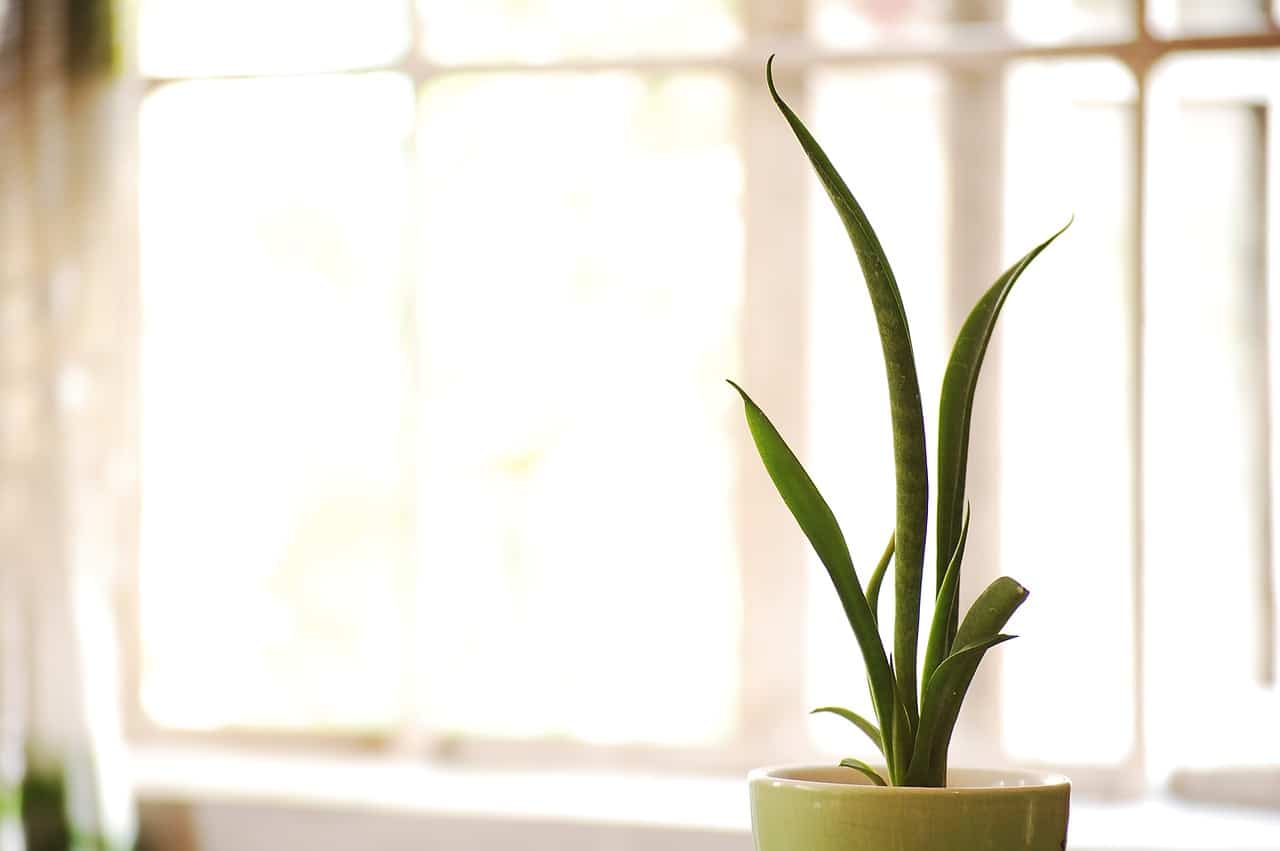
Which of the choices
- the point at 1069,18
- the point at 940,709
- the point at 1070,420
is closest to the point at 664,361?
the point at 1070,420

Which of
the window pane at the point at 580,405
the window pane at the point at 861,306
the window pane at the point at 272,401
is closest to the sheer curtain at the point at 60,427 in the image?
the window pane at the point at 272,401

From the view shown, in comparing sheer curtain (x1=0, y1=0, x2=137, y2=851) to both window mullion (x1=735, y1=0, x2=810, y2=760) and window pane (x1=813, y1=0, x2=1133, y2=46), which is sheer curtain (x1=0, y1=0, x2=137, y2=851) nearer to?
window mullion (x1=735, y1=0, x2=810, y2=760)

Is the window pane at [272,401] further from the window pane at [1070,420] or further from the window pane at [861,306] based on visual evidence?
the window pane at [1070,420]

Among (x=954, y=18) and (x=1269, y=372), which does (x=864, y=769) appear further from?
(x=954, y=18)

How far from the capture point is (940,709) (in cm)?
82

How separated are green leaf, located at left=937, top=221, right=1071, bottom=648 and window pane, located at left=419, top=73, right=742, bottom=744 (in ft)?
5.95

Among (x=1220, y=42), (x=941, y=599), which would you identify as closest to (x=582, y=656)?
(x=1220, y=42)

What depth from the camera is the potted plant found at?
0.77 meters

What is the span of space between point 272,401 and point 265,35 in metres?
0.73

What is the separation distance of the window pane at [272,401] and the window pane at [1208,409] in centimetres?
139

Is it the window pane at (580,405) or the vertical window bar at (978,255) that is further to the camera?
the window pane at (580,405)

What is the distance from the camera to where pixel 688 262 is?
8.87 feet

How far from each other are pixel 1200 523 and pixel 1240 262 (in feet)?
1.50

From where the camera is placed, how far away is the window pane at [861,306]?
103 inches
